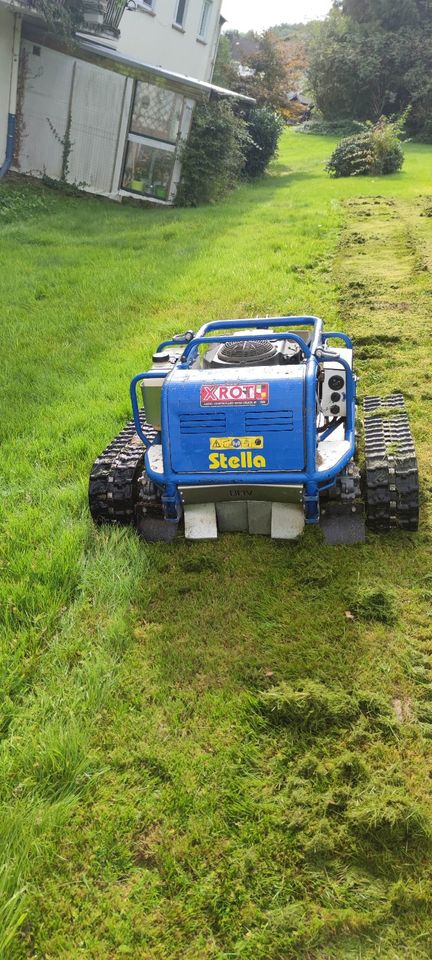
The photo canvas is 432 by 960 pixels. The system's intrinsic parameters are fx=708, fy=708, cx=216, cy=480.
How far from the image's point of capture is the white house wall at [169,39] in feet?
62.7

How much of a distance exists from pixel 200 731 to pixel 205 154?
15.8 metres

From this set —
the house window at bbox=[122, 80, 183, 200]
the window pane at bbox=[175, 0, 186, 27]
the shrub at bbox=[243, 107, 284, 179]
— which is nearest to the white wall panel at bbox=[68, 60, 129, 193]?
the house window at bbox=[122, 80, 183, 200]

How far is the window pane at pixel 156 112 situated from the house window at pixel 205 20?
9.48 m

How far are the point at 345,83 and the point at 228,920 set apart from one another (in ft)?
132

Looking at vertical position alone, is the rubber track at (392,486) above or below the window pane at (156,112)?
below

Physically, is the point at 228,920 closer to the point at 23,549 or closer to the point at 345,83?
the point at 23,549

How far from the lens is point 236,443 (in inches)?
149

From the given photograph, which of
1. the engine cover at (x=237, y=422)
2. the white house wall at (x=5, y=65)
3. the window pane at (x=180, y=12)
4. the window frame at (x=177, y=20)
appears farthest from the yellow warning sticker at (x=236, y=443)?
the window pane at (x=180, y=12)

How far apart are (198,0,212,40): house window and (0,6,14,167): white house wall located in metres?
10.0

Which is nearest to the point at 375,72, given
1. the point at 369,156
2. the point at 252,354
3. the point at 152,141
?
the point at 369,156

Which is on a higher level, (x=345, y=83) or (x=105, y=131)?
(x=345, y=83)

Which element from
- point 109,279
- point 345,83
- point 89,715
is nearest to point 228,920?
point 89,715

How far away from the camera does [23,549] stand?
4000 millimetres

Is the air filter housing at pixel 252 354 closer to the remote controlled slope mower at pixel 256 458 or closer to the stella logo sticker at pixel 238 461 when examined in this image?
the remote controlled slope mower at pixel 256 458
